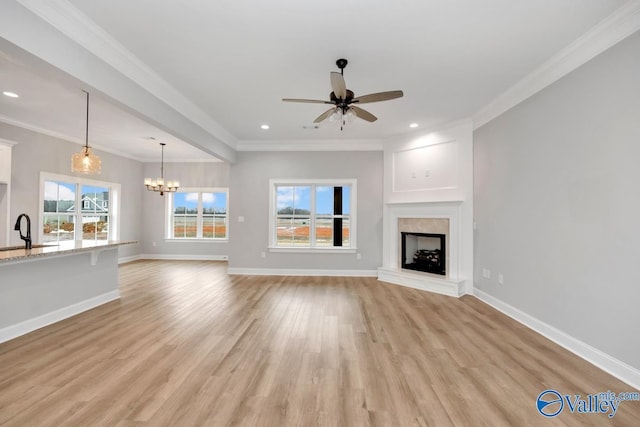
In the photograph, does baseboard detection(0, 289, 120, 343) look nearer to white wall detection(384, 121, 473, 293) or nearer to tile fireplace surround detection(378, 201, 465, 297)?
tile fireplace surround detection(378, 201, 465, 297)

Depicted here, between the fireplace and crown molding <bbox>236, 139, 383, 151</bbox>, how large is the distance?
1.99 m

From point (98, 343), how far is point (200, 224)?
5.46m

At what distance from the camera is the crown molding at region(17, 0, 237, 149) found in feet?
6.77

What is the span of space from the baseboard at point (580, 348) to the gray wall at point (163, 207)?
6.77 m

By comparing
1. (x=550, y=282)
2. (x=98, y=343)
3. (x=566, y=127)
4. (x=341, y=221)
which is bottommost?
(x=98, y=343)

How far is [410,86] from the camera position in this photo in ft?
11.2

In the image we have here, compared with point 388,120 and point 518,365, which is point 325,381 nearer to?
point 518,365

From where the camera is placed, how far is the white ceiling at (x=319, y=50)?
2.16 metres

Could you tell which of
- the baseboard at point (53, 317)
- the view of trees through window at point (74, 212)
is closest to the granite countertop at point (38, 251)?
the baseboard at point (53, 317)

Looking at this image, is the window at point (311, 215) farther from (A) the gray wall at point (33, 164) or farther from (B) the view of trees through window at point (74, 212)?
(B) the view of trees through window at point (74, 212)

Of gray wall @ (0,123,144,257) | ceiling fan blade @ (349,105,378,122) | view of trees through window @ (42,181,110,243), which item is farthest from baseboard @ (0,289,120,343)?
ceiling fan blade @ (349,105,378,122)

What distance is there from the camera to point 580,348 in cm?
254

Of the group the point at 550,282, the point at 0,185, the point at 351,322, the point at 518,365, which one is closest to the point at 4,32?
the point at 351,322

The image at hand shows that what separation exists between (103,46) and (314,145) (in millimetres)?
3852
